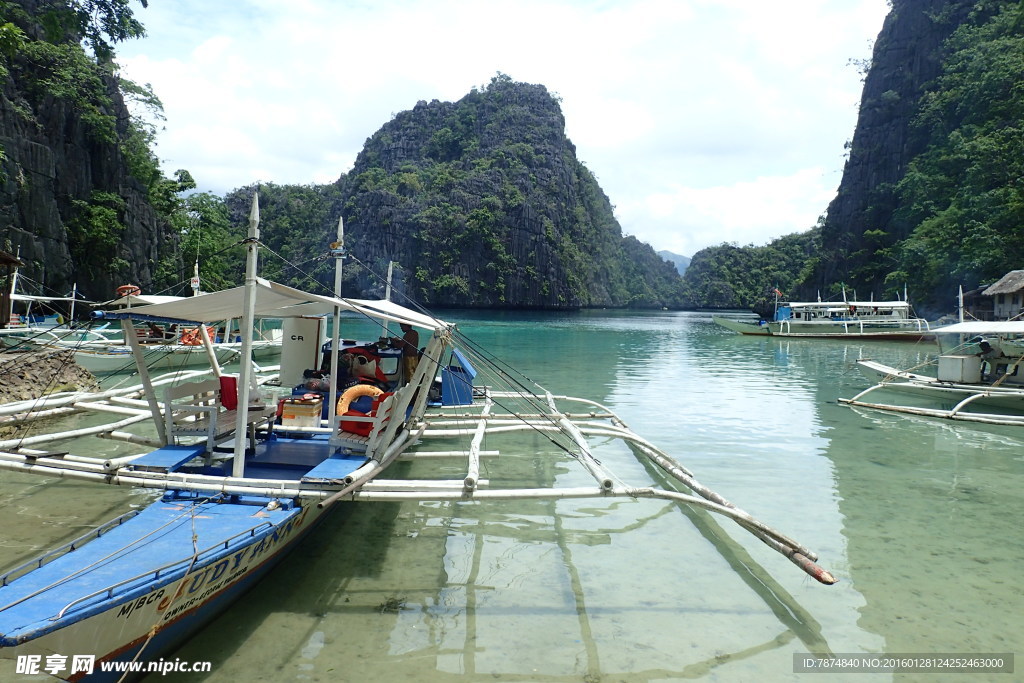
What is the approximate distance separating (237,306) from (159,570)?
143 inches

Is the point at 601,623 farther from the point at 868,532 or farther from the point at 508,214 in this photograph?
the point at 508,214

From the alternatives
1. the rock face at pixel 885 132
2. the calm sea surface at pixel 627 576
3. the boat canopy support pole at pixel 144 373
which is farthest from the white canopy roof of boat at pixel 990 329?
the rock face at pixel 885 132

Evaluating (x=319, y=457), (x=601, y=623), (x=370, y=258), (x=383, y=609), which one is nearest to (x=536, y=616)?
(x=601, y=623)

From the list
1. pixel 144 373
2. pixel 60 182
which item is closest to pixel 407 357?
pixel 144 373

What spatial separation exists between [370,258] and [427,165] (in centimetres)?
2871

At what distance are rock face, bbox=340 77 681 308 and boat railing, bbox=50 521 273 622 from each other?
285 feet

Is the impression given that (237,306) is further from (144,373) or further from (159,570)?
(159,570)

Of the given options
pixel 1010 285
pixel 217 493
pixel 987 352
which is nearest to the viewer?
pixel 217 493

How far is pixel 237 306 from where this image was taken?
688 centimetres

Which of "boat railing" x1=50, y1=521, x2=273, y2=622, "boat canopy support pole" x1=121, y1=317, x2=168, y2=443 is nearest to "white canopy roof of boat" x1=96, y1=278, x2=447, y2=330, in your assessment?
"boat canopy support pole" x1=121, y1=317, x2=168, y2=443

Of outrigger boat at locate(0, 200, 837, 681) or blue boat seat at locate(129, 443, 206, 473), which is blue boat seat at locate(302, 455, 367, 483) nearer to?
outrigger boat at locate(0, 200, 837, 681)

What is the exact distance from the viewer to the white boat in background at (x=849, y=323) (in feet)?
139

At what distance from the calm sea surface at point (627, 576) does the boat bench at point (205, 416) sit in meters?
1.48

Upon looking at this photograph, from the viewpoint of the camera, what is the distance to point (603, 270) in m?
126
